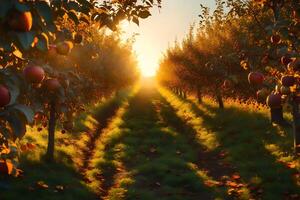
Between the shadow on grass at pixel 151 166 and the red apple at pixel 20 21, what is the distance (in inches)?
320

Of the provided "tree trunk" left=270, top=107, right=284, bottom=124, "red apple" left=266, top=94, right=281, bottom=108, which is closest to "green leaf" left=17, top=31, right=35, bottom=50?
"red apple" left=266, top=94, right=281, bottom=108

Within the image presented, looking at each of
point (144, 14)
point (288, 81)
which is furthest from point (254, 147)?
point (144, 14)

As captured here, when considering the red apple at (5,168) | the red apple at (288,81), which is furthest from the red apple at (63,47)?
the red apple at (288,81)

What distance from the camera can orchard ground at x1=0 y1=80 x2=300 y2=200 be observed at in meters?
10.4

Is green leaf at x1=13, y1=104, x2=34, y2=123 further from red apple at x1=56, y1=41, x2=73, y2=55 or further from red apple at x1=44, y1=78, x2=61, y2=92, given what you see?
red apple at x1=56, y1=41, x2=73, y2=55

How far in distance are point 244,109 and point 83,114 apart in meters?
8.61

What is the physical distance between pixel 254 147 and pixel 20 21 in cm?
1264

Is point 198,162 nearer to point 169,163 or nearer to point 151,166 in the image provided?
point 169,163

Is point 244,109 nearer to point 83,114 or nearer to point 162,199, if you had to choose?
point 83,114

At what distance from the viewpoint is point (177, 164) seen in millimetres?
13531

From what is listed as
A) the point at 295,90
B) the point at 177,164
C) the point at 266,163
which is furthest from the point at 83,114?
the point at 295,90

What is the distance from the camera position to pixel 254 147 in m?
14.4

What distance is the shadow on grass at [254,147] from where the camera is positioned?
10328 mm

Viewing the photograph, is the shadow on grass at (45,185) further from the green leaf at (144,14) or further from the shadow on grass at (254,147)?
the green leaf at (144,14)
